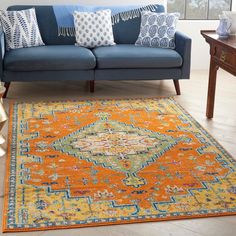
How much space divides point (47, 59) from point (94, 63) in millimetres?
449

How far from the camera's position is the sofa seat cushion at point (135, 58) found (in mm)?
4699

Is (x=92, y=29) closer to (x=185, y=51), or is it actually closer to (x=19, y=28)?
(x=19, y=28)

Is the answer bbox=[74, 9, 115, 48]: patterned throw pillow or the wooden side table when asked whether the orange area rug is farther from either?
bbox=[74, 9, 115, 48]: patterned throw pillow

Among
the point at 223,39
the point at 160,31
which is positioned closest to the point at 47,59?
the point at 160,31

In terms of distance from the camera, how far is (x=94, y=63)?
15.4 ft

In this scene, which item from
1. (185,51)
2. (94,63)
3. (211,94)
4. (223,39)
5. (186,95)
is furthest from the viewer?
(186,95)

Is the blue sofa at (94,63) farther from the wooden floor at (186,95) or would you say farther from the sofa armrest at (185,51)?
the wooden floor at (186,95)

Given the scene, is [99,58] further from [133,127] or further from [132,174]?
[132,174]

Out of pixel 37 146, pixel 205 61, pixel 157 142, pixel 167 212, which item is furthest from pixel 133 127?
pixel 205 61

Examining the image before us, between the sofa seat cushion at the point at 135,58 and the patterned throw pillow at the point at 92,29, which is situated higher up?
the patterned throw pillow at the point at 92,29

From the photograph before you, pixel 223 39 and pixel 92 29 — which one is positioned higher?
pixel 223 39

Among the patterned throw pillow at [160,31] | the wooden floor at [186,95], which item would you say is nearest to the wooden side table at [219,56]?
the wooden floor at [186,95]

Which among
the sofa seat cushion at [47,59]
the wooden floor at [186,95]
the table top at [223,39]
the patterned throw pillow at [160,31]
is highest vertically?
the table top at [223,39]

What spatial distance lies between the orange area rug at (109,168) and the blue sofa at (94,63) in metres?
0.38
